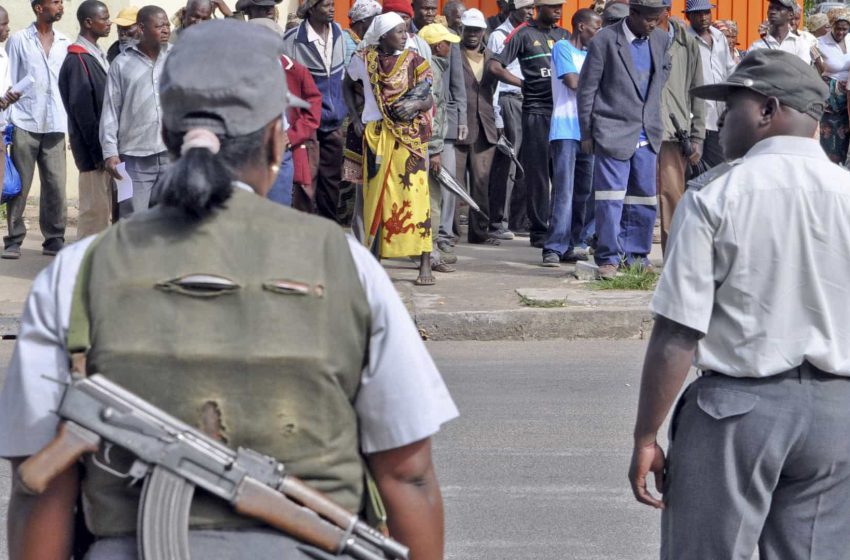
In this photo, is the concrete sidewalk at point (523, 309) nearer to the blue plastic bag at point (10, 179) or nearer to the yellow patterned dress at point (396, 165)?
the yellow patterned dress at point (396, 165)

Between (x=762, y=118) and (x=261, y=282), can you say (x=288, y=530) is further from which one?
(x=762, y=118)

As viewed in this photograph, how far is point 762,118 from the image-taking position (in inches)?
133

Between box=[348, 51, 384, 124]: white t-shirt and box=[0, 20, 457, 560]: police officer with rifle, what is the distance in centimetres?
719

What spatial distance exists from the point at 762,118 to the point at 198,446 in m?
1.81

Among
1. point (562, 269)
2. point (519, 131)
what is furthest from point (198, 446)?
point (519, 131)

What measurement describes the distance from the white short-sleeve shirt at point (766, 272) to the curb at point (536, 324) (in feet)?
18.5

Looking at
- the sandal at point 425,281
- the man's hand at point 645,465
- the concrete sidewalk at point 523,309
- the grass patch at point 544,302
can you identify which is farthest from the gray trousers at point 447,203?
the man's hand at point 645,465

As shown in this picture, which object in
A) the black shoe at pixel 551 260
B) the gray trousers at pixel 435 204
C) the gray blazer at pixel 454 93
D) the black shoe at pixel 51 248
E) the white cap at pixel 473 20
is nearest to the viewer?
the gray trousers at pixel 435 204

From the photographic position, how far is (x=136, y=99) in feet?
30.2

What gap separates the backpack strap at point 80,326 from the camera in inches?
87.0

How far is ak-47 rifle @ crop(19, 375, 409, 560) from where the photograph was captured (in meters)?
2.15

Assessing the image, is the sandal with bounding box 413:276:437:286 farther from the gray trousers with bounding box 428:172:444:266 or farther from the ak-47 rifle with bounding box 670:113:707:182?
the ak-47 rifle with bounding box 670:113:707:182

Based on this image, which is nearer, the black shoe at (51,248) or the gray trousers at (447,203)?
the black shoe at (51,248)

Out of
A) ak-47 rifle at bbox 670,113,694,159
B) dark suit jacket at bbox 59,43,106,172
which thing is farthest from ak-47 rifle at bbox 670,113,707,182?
dark suit jacket at bbox 59,43,106,172
